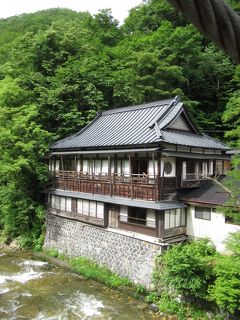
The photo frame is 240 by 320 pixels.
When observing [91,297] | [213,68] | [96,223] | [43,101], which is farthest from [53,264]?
[213,68]

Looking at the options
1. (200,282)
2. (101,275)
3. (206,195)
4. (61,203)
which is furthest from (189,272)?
(61,203)

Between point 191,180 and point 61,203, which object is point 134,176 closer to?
point 191,180

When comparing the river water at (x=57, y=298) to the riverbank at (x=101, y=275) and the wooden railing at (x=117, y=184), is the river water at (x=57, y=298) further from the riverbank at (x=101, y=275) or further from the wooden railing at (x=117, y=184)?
the wooden railing at (x=117, y=184)

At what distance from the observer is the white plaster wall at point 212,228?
669 inches

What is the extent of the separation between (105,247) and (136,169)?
5354 millimetres

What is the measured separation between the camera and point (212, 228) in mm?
17672

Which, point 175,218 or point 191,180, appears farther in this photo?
point 191,180

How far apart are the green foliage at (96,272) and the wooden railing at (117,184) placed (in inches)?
183

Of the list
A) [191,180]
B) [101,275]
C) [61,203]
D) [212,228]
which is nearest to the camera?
[212,228]

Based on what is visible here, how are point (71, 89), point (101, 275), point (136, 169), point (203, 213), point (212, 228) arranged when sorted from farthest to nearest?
point (71, 89), point (136, 169), point (101, 275), point (203, 213), point (212, 228)

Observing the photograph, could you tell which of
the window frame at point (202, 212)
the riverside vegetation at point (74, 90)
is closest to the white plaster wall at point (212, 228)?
the window frame at point (202, 212)

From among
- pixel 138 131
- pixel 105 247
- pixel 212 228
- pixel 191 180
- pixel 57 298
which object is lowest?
pixel 57 298

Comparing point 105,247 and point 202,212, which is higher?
point 202,212

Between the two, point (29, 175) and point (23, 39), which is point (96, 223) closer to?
point (29, 175)
